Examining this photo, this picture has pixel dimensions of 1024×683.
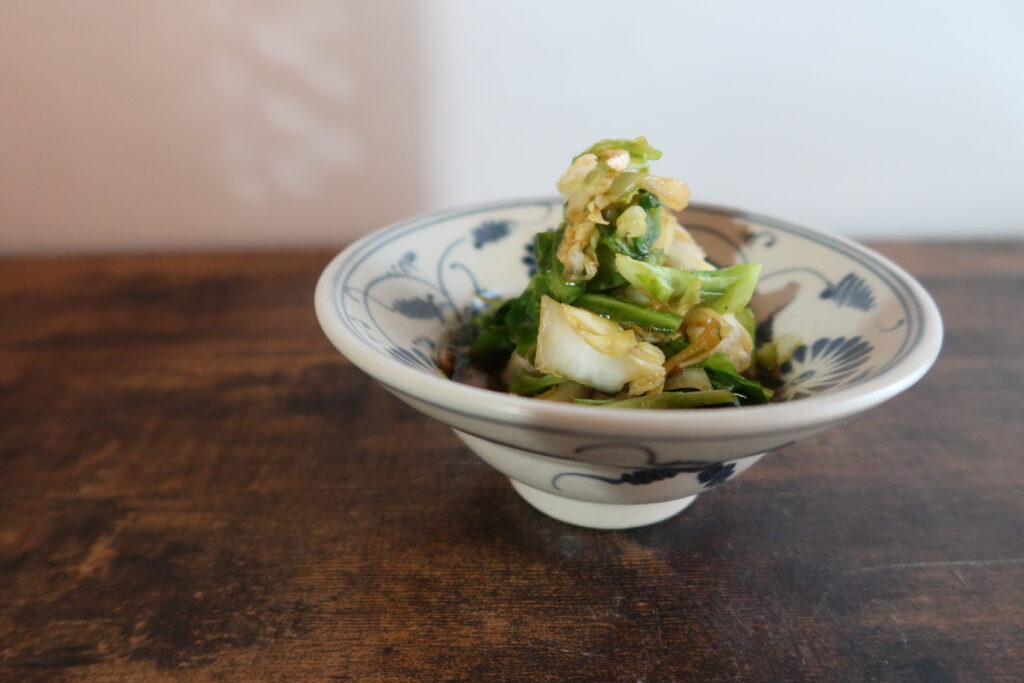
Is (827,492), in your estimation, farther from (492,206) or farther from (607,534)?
(492,206)

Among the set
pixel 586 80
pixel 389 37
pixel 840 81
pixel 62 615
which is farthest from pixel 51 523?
pixel 840 81

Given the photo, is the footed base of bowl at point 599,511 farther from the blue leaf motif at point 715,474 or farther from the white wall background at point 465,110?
the white wall background at point 465,110

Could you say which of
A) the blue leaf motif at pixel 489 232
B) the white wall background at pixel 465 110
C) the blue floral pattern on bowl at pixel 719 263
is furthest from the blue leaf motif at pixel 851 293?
the white wall background at pixel 465 110

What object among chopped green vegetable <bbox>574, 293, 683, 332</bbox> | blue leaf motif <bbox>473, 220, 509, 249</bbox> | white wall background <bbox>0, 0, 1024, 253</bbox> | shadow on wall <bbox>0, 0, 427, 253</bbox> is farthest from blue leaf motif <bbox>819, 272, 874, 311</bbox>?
shadow on wall <bbox>0, 0, 427, 253</bbox>

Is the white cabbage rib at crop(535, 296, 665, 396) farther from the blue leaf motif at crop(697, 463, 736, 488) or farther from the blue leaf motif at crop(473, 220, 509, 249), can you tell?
the blue leaf motif at crop(473, 220, 509, 249)

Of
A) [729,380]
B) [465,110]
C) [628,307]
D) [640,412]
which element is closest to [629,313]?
[628,307]

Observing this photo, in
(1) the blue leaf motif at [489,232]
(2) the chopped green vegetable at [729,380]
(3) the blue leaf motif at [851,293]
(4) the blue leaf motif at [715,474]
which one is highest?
(3) the blue leaf motif at [851,293]
